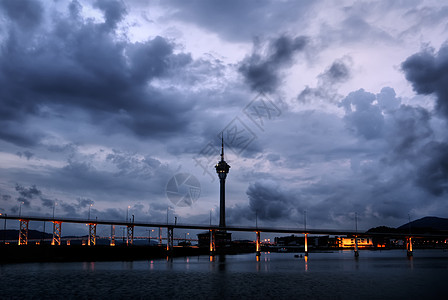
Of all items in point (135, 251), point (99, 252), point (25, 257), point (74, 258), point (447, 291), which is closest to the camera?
point (447, 291)

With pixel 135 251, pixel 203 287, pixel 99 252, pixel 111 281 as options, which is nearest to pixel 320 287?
pixel 203 287

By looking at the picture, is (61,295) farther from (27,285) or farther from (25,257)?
(25,257)

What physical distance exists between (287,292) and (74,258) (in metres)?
91.7

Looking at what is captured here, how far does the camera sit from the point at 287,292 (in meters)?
54.0

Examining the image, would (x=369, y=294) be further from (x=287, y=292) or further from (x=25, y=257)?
(x=25, y=257)

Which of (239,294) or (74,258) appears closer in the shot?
(239,294)

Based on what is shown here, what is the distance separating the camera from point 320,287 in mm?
59344

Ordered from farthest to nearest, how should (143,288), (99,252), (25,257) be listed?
(99,252), (25,257), (143,288)

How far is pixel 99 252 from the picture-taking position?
447 ft

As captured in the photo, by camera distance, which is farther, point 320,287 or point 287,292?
point 320,287

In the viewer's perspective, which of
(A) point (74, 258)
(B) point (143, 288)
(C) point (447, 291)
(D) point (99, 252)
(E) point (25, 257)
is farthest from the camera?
(D) point (99, 252)

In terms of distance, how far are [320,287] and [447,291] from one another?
1715 cm

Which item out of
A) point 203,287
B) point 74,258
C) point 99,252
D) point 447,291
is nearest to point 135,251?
point 99,252

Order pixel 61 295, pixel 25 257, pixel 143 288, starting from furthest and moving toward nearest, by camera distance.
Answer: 1. pixel 25 257
2. pixel 143 288
3. pixel 61 295
